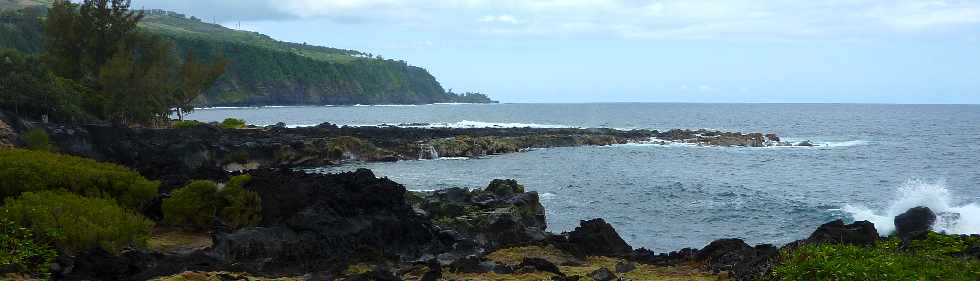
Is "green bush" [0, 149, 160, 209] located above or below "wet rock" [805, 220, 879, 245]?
above

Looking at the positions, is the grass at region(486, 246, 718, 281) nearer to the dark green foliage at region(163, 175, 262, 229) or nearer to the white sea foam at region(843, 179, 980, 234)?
the dark green foliage at region(163, 175, 262, 229)

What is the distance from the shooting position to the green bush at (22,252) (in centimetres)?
1145

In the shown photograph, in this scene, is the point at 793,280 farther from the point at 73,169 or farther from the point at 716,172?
the point at 716,172

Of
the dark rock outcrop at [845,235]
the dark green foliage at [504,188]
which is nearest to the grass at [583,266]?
the dark rock outcrop at [845,235]

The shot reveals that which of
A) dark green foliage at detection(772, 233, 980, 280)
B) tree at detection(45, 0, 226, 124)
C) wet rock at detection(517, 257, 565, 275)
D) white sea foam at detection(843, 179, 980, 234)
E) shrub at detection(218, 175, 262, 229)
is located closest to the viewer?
dark green foliage at detection(772, 233, 980, 280)

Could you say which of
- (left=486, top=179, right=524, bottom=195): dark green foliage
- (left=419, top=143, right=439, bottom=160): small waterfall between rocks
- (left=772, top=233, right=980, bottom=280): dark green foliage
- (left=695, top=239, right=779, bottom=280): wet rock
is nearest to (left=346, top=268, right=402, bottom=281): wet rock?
(left=695, top=239, right=779, bottom=280): wet rock

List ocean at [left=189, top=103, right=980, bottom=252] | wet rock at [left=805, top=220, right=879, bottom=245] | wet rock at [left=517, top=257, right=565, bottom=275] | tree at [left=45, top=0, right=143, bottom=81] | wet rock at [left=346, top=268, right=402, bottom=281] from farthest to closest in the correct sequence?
tree at [left=45, top=0, right=143, bottom=81], ocean at [left=189, top=103, right=980, bottom=252], wet rock at [left=805, top=220, right=879, bottom=245], wet rock at [left=517, top=257, right=565, bottom=275], wet rock at [left=346, top=268, right=402, bottom=281]

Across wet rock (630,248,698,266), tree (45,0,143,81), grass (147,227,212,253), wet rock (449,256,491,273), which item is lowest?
grass (147,227,212,253)

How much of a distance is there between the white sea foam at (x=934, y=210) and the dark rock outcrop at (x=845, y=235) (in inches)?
513

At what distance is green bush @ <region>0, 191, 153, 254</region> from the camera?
518 inches

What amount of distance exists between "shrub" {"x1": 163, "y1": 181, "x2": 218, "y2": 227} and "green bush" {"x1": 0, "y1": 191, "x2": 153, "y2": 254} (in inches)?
100

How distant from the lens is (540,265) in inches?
537

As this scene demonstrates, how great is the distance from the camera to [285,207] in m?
18.8

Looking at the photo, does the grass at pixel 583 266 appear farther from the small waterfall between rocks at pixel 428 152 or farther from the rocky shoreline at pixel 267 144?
the small waterfall between rocks at pixel 428 152
